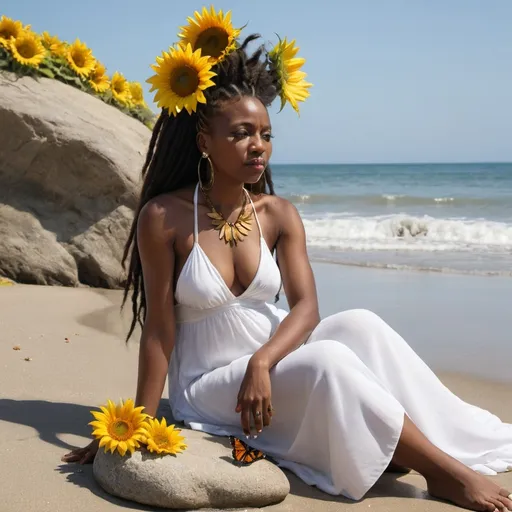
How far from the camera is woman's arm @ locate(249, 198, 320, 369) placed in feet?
12.2

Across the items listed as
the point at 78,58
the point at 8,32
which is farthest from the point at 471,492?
the point at 78,58

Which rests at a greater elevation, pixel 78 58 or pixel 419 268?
pixel 78 58

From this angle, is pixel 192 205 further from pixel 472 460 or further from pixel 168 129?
pixel 472 460

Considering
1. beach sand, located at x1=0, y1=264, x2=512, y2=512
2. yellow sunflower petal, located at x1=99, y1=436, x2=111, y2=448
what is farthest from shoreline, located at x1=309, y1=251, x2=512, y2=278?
yellow sunflower petal, located at x1=99, y1=436, x2=111, y2=448

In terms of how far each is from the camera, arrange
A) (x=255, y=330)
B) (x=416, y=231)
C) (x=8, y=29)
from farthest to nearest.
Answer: (x=416, y=231) → (x=8, y=29) → (x=255, y=330)

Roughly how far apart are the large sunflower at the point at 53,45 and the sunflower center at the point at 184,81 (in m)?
4.85

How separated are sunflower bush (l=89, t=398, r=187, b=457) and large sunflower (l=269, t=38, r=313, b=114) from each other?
1.63m

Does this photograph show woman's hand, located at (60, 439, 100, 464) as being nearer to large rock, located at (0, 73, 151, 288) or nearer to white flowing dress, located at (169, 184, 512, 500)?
white flowing dress, located at (169, 184, 512, 500)

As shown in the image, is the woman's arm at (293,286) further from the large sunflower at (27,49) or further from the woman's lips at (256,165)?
the large sunflower at (27,49)

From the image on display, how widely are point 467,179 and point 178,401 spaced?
131ft

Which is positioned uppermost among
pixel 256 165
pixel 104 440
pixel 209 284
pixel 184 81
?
pixel 184 81

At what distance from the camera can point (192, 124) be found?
3990 millimetres

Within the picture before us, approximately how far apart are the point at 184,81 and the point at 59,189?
4.30 metres

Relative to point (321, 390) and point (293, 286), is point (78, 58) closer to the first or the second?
point (293, 286)
